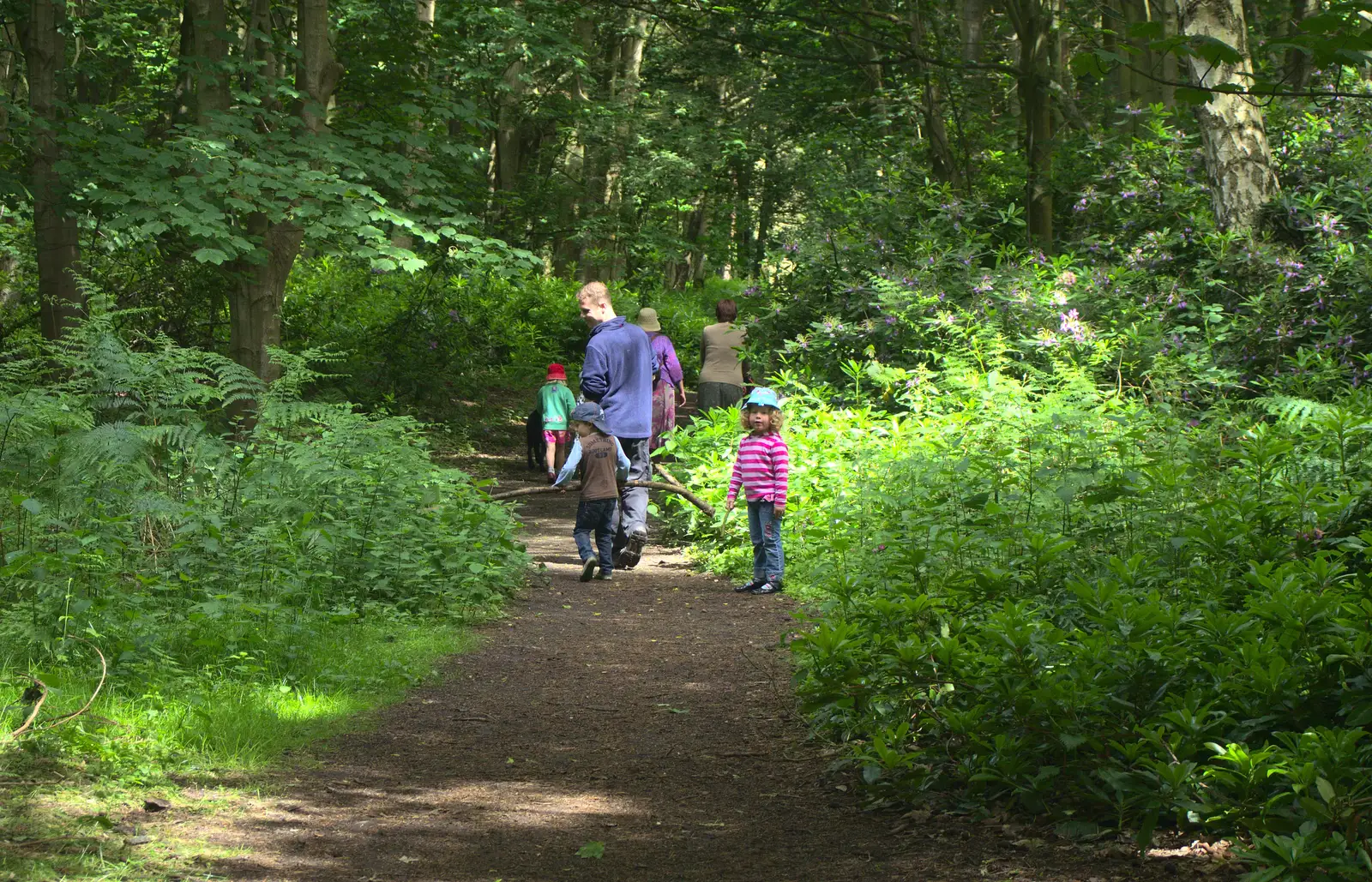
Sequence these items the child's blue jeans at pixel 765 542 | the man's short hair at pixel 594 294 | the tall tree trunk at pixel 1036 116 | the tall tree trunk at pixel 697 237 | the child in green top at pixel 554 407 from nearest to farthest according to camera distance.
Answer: the child's blue jeans at pixel 765 542 → the man's short hair at pixel 594 294 → the child in green top at pixel 554 407 → the tall tree trunk at pixel 1036 116 → the tall tree trunk at pixel 697 237

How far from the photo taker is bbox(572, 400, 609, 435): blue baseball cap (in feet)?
32.1

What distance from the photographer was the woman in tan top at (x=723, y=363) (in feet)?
48.7

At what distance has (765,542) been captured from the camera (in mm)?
9430

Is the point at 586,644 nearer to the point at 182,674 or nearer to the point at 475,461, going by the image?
the point at 182,674

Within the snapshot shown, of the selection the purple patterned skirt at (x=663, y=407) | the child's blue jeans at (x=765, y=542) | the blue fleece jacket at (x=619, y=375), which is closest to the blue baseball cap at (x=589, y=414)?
the blue fleece jacket at (x=619, y=375)

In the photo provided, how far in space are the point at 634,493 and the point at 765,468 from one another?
1475 mm

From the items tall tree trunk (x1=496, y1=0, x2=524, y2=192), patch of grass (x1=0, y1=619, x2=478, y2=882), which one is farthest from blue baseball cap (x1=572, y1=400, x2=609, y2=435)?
tall tree trunk (x1=496, y1=0, x2=524, y2=192)

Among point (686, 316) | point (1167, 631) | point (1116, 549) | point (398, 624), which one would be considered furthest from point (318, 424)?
point (686, 316)

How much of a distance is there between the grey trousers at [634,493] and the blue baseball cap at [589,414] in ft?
1.04

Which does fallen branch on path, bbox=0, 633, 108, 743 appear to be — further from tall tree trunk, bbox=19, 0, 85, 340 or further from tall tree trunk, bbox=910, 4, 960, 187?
tall tree trunk, bbox=910, 4, 960, 187

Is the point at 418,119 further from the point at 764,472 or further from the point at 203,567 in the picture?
the point at 203,567

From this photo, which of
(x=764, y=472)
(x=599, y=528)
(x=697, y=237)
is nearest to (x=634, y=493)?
(x=599, y=528)

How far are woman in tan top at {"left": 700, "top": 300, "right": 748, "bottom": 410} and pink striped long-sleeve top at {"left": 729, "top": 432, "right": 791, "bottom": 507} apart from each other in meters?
5.57

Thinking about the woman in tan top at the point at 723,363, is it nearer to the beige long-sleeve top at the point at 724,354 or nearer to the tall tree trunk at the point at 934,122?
the beige long-sleeve top at the point at 724,354
